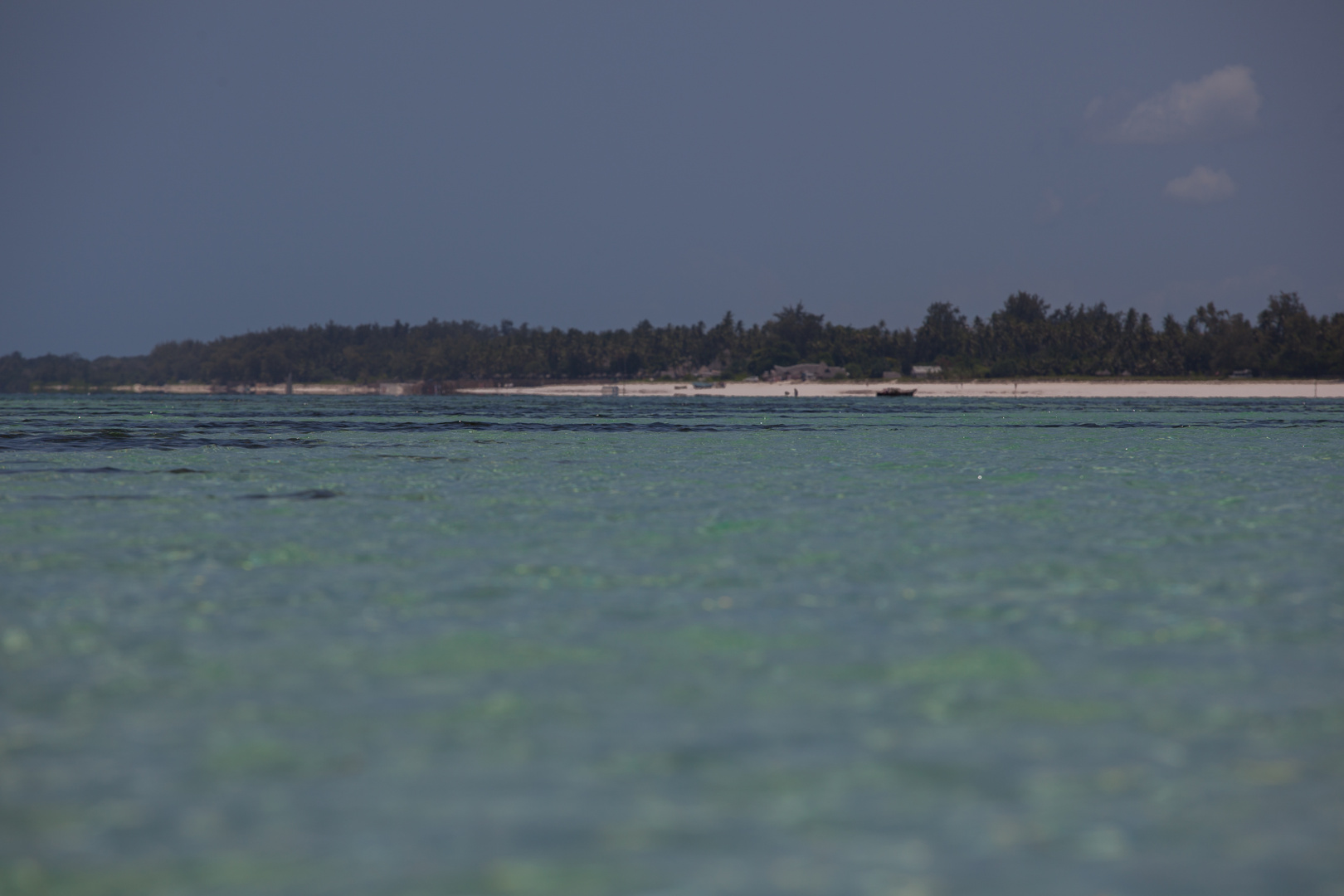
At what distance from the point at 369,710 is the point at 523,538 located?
11118 millimetres

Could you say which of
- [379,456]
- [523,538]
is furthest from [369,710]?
[379,456]

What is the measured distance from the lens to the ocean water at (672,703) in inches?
293

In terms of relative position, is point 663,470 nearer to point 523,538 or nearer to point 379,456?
point 379,456

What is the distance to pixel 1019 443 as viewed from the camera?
55.5 meters

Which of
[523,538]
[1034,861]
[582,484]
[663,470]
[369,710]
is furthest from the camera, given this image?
[663,470]

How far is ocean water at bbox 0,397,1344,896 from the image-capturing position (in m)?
7.43

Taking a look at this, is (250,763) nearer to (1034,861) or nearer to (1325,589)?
(1034,861)

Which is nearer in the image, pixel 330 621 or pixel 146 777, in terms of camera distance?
pixel 146 777

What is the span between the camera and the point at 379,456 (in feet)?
150

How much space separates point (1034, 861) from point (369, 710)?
5.48 metres

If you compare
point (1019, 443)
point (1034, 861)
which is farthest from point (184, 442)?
point (1034, 861)

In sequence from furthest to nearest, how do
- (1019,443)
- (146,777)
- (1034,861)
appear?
1. (1019,443)
2. (146,777)
3. (1034,861)

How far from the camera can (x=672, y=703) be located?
10.7 m

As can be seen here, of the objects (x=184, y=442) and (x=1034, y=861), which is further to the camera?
(x=184, y=442)
